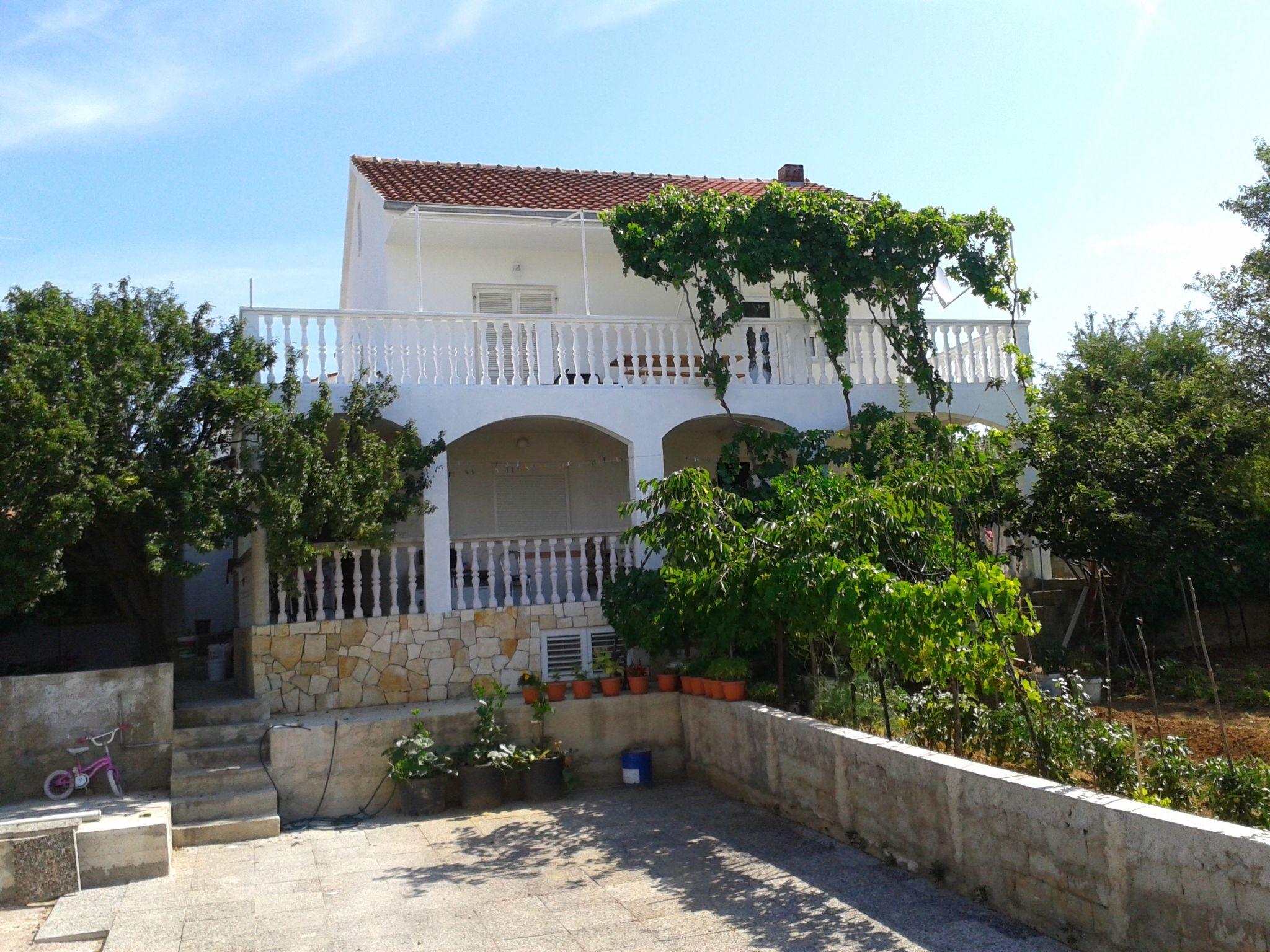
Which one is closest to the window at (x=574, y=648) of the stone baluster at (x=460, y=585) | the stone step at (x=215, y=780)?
the stone baluster at (x=460, y=585)

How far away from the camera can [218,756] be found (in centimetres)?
986

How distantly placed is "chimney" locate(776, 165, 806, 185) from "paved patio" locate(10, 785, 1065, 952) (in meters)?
13.1

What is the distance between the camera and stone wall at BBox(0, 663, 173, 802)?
30.8ft

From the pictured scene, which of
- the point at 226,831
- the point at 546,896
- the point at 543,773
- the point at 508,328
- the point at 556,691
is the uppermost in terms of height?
the point at 508,328

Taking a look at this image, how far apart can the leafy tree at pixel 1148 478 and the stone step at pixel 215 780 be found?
924 cm

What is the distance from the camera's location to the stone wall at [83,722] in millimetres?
9398

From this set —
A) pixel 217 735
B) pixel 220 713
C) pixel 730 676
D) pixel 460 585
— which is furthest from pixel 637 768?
pixel 220 713

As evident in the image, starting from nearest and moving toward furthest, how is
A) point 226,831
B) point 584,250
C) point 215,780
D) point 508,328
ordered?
point 226,831 < point 215,780 < point 584,250 < point 508,328

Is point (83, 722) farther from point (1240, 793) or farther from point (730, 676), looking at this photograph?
point (1240, 793)

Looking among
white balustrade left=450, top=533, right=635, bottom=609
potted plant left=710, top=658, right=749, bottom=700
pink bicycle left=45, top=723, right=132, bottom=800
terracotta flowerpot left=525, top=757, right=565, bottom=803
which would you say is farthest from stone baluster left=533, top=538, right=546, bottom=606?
pink bicycle left=45, top=723, right=132, bottom=800

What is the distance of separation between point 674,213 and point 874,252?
2.59 m

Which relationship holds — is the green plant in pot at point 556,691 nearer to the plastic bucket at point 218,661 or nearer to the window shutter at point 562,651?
the window shutter at point 562,651

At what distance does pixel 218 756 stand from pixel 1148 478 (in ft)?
34.0

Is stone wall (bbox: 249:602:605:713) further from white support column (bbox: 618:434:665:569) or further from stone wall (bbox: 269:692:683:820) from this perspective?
white support column (bbox: 618:434:665:569)
